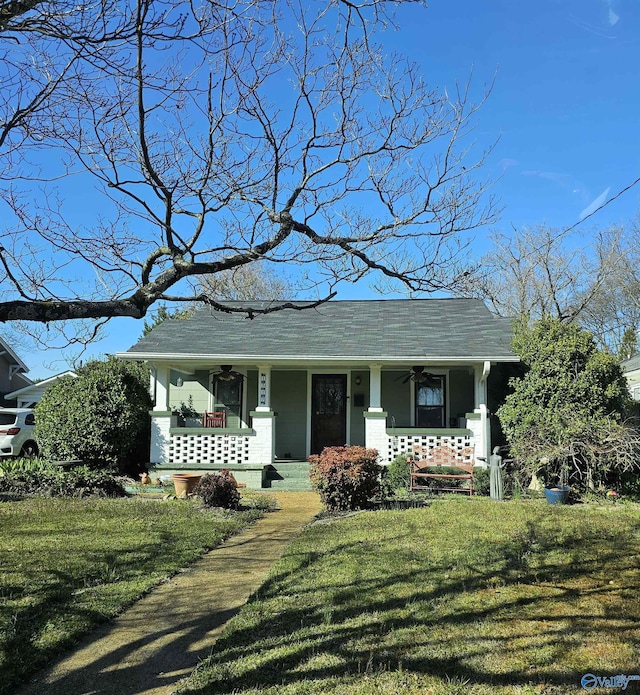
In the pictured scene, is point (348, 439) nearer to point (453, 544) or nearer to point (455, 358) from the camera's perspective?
point (455, 358)

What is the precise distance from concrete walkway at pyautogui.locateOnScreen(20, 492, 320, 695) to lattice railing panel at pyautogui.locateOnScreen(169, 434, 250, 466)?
21.3 feet

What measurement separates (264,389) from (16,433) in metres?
9.44

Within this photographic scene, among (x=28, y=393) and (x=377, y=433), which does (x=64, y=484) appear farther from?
(x=28, y=393)

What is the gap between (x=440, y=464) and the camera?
489 inches

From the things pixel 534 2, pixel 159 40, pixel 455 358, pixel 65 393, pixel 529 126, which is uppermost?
pixel 534 2

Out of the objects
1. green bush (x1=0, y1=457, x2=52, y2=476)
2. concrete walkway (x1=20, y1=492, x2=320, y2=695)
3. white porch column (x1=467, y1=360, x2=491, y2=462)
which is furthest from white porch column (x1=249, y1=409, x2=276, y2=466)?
concrete walkway (x1=20, y1=492, x2=320, y2=695)

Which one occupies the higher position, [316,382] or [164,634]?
[316,382]

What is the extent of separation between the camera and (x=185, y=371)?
15555 mm

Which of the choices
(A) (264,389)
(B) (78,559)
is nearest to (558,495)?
(A) (264,389)

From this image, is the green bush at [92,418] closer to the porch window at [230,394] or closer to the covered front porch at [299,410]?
the covered front porch at [299,410]

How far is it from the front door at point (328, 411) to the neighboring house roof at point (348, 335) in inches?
49.3

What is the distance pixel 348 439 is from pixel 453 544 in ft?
26.7

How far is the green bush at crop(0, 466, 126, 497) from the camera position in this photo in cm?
1106

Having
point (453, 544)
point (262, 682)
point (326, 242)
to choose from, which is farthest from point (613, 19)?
point (262, 682)
